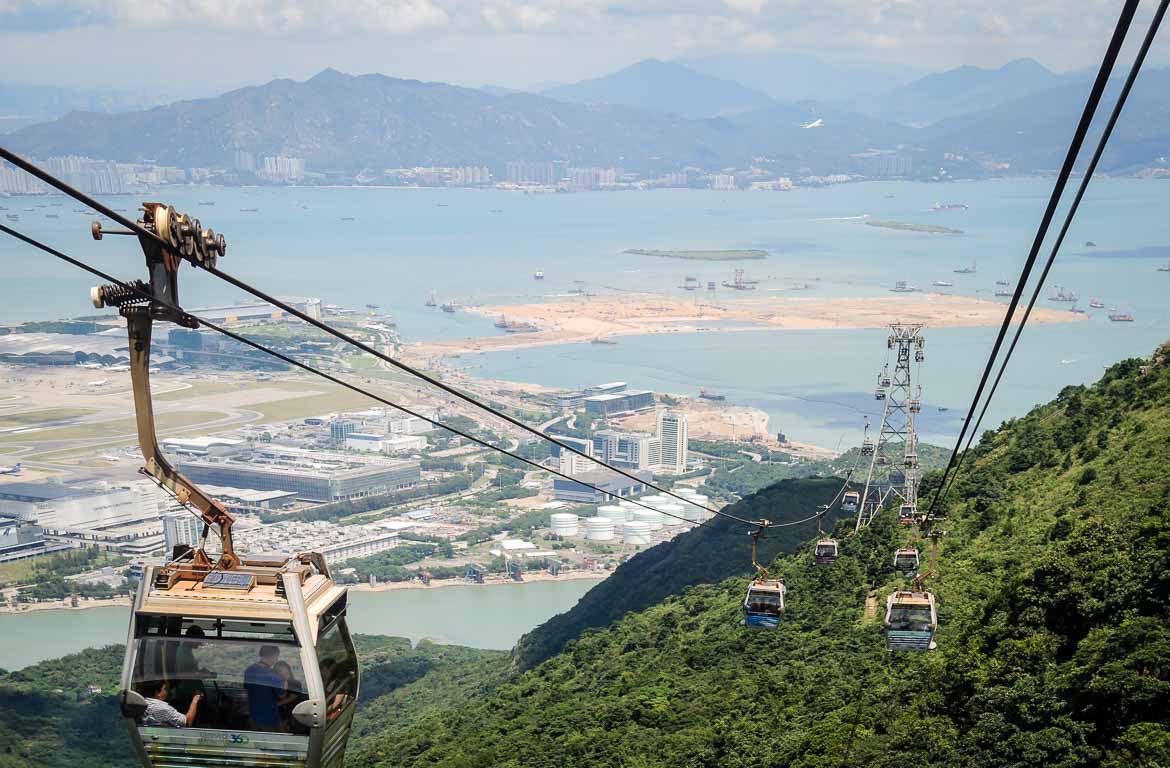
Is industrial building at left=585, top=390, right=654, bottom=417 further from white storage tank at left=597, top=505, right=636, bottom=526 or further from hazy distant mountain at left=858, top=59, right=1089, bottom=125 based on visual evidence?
hazy distant mountain at left=858, top=59, right=1089, bottom=125

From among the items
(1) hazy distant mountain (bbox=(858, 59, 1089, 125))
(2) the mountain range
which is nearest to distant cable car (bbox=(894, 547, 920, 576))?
(2) the mountain range

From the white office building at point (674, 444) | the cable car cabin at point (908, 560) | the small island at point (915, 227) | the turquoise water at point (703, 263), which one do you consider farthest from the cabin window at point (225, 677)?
the small island at point (915, 227)

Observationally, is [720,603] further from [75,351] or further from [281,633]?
[75,351]

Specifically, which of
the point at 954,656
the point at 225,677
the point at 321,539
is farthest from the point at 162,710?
the point at 321,539

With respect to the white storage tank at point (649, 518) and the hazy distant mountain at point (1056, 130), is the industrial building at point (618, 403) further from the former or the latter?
the hazy distant mountain at point (1056, 130)

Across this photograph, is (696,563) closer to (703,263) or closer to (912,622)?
(912,622)

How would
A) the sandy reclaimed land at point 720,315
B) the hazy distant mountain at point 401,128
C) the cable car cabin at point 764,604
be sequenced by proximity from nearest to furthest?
the cable car cabin at point 764,604 < the sandy reclaimed land at point 720,315 < the hazy distant mountain at point 401,128
